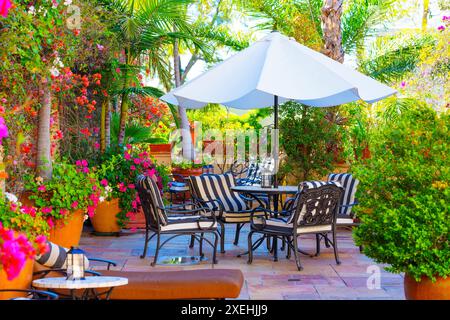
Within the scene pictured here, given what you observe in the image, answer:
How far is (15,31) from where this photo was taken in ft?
19.8

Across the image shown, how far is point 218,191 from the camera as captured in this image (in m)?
8.82

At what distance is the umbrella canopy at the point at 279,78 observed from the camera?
7.17 m

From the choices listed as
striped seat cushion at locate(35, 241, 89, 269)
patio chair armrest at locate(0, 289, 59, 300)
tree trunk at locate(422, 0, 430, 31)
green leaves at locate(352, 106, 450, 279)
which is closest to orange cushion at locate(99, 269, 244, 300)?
striped seat cushion at locate(35, 241, 89, 269)

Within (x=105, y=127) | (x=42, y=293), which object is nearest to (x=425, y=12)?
(x=105, y=127)

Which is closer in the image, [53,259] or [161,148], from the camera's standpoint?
[53,259]

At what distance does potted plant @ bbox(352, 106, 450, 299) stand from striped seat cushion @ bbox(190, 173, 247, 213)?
Answer: 3.44 metres

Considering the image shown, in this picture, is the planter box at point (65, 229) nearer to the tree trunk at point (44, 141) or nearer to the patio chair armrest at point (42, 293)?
the tree trunk at point (44, 141)

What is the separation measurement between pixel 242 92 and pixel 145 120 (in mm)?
5257

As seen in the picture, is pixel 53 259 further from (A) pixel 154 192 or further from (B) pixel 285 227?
(B) pixel 285 227

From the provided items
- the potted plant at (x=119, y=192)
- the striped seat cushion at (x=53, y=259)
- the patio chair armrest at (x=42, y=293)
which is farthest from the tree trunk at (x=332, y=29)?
the patio chair armrest at (x=42, y=293)

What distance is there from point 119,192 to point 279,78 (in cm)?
316

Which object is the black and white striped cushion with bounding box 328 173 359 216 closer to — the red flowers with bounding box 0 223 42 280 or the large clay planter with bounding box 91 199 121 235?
the large clay planter with bounding box 91 199 121 235

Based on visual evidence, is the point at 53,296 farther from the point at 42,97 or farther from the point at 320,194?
the point at 42,97

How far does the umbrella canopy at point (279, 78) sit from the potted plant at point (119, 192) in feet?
6.45
